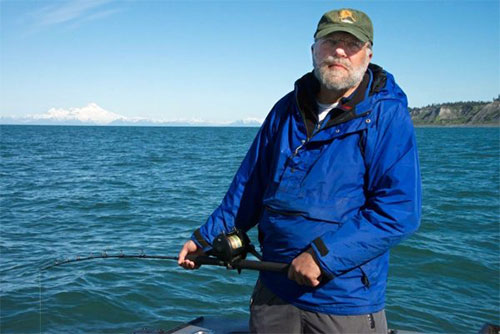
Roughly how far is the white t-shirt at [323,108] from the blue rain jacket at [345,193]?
37mm

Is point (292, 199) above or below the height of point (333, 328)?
above

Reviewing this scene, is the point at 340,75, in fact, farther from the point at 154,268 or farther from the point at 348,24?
the point at 154,268

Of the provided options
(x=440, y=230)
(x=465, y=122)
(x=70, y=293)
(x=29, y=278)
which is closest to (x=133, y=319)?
(x=70, y=293)

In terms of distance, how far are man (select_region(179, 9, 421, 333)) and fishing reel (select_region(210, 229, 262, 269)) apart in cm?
25

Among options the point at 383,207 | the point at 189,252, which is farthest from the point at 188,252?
the point at 383,207

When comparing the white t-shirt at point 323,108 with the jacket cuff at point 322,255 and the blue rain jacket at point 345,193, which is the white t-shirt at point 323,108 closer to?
the blue rain jacket at point 345,193

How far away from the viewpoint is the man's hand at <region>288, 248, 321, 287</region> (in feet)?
8.75

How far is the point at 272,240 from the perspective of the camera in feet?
9.85

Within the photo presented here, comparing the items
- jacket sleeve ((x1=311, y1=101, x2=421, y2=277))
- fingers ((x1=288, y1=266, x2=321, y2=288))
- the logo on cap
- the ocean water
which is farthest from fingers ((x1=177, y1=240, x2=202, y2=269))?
the ocean water

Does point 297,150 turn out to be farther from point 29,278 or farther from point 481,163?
point 481,163

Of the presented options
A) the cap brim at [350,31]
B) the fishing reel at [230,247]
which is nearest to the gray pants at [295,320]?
the fishing reel at [230,247]

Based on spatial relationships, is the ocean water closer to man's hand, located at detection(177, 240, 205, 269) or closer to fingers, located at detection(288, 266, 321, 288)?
man's hand, located at detection(177, 240, 205, 269)

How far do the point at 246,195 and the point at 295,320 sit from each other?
0.87m

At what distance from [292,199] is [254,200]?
0.56 m
